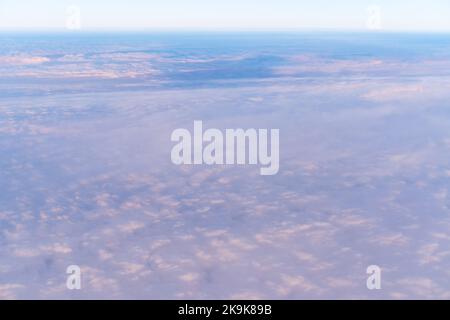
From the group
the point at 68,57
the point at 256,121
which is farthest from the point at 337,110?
the point at 68,57

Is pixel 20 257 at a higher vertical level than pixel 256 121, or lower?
lower

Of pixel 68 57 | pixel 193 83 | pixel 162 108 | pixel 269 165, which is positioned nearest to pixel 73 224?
pixel 269 165

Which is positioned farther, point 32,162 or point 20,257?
point 32,162

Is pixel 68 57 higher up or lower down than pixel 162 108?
higher up

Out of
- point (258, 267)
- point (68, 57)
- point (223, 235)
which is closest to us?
point (258, 267)

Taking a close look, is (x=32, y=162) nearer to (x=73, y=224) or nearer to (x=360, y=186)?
(x=73, y=224)
